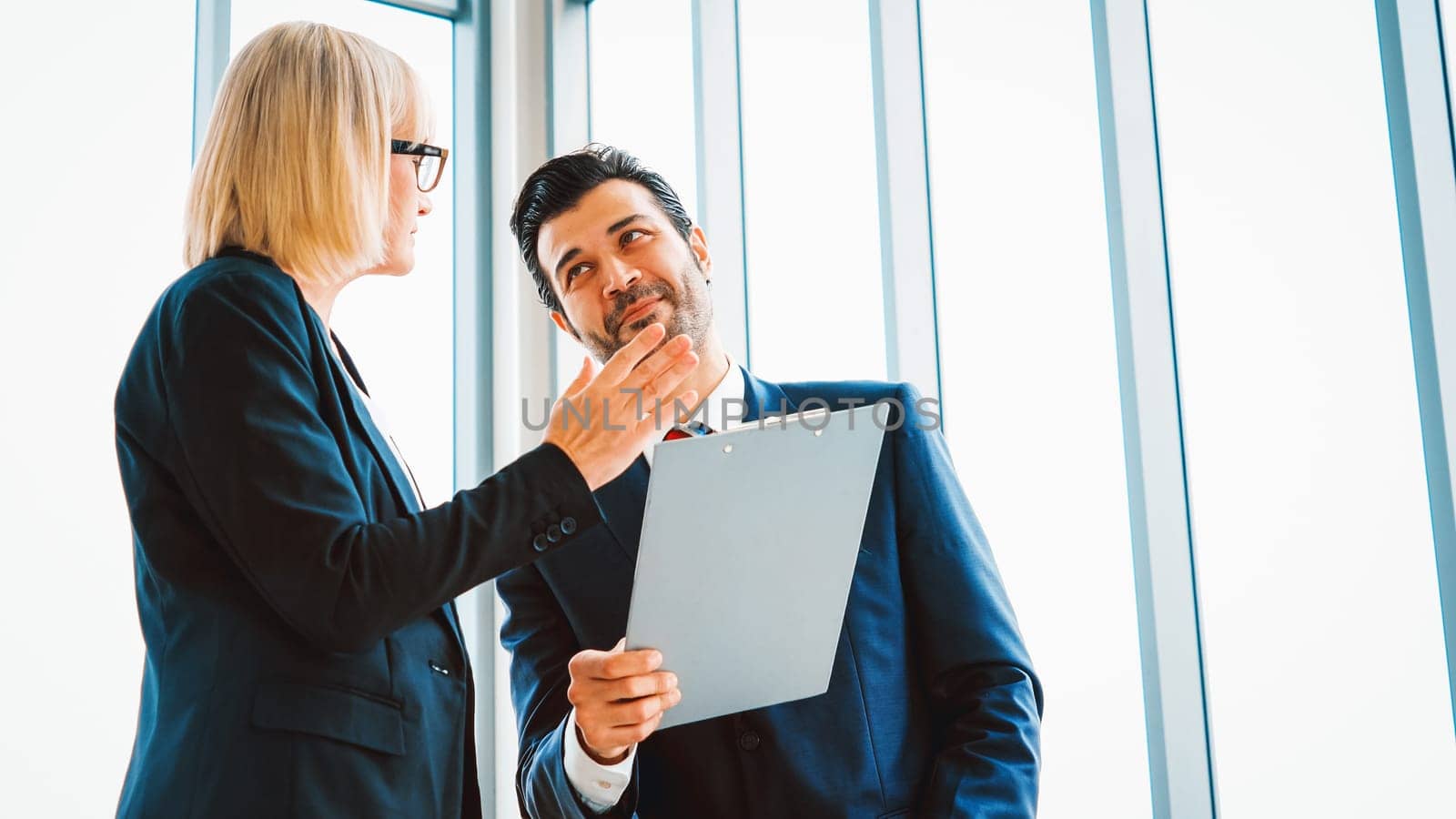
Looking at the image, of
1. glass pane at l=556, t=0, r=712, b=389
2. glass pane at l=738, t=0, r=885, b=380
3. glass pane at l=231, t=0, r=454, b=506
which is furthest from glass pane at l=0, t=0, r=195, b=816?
glass pane at l=738, t=0, r=885, b=380

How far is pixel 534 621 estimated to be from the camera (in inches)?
60.4

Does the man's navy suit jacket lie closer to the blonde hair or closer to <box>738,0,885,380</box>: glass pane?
the blonde hair

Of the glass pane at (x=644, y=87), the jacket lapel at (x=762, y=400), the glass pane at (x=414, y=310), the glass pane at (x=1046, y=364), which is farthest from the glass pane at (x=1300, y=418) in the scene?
the glass pane at (x=414, y=310)

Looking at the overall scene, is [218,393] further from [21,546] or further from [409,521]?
[21,546]

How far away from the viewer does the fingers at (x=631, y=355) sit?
3.64ft

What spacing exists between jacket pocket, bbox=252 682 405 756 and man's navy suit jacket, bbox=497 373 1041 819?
0.29 meters

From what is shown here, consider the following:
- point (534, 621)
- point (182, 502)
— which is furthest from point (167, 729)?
point (534, 621)

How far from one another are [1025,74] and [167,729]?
188 cm

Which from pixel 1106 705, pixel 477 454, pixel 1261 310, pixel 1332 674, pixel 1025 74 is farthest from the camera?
pixel 477 454

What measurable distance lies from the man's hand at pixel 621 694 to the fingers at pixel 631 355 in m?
0.27

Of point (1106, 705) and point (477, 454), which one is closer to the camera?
point (1106, 705)

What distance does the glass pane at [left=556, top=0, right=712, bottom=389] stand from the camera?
3281 millimetres

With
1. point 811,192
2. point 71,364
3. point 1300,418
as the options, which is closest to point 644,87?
point 811,192

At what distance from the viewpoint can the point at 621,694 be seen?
111 centimetres
